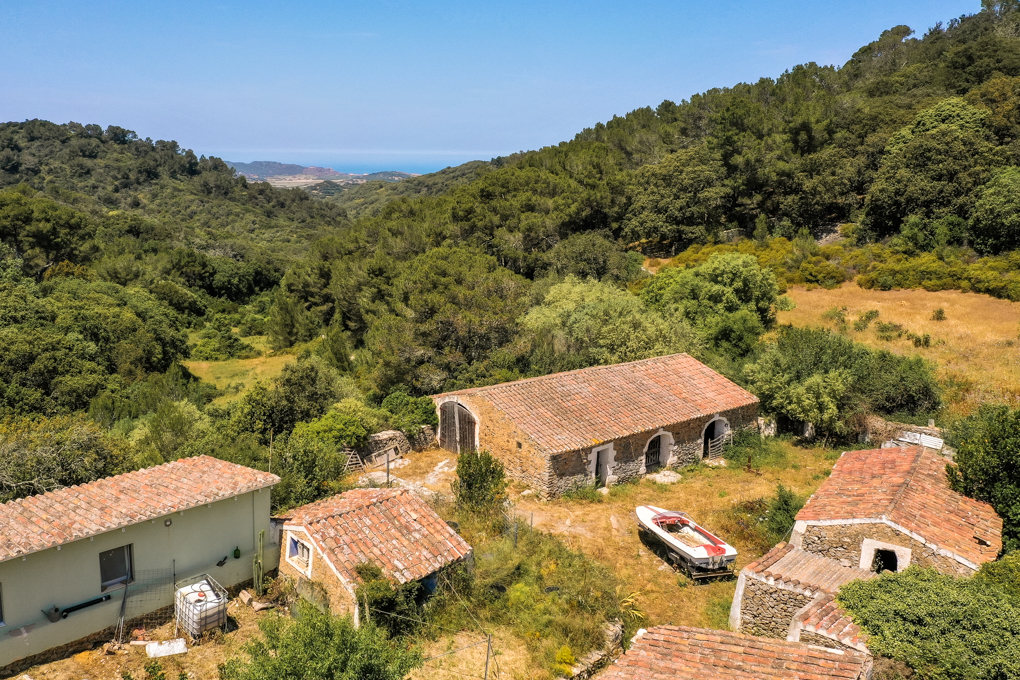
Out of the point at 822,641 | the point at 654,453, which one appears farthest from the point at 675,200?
the point at 822,641

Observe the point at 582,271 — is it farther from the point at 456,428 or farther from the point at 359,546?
the point at 359,546

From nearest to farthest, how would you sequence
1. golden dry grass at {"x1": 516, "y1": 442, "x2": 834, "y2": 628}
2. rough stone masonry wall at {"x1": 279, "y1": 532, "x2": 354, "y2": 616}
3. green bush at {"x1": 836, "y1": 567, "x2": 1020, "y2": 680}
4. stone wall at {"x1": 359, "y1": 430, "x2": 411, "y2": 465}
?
green bush at {"x1": 836, "y1": 567, "x2": 1020, "y2": 680} → rough stone masonry wall at {"x1": 279, "y1": 532, "x2": 354, "y2": 616} → golden dry grass at {"x1": 516, "y1": 442, "x2": 834, "y2": 628} → stone wall at {"x1": 359, "y1": 430, "x2": 411, "y2": 465}

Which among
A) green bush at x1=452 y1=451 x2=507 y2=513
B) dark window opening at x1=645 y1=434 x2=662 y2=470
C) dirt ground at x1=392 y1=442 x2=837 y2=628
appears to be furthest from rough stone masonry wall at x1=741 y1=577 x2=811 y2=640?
dark window opening at x1=645 y1=434 x2=662 y2=470

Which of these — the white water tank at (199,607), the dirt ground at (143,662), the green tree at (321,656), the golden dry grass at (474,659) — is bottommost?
the dirt ground at (143,662)

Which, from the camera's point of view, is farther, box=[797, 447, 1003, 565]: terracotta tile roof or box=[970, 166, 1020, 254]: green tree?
Result: box=[970, 166, 1020, 254]: green tree

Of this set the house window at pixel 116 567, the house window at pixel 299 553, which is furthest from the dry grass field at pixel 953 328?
the house window at pixel 116 567

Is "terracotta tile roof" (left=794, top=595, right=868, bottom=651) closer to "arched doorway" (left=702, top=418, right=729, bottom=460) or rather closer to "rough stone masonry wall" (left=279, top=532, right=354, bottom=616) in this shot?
Result: "rough stone masonry wall" (left=279, top=532, right=354, bottom=616)

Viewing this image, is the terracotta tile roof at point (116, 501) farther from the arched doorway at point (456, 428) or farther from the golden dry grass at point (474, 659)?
the arched doorway at point (456, 428)

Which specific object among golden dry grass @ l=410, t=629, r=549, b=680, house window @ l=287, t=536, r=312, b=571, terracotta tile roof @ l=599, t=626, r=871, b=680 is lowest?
golden dry grass @ l=410, t=629, r=549, b=680
